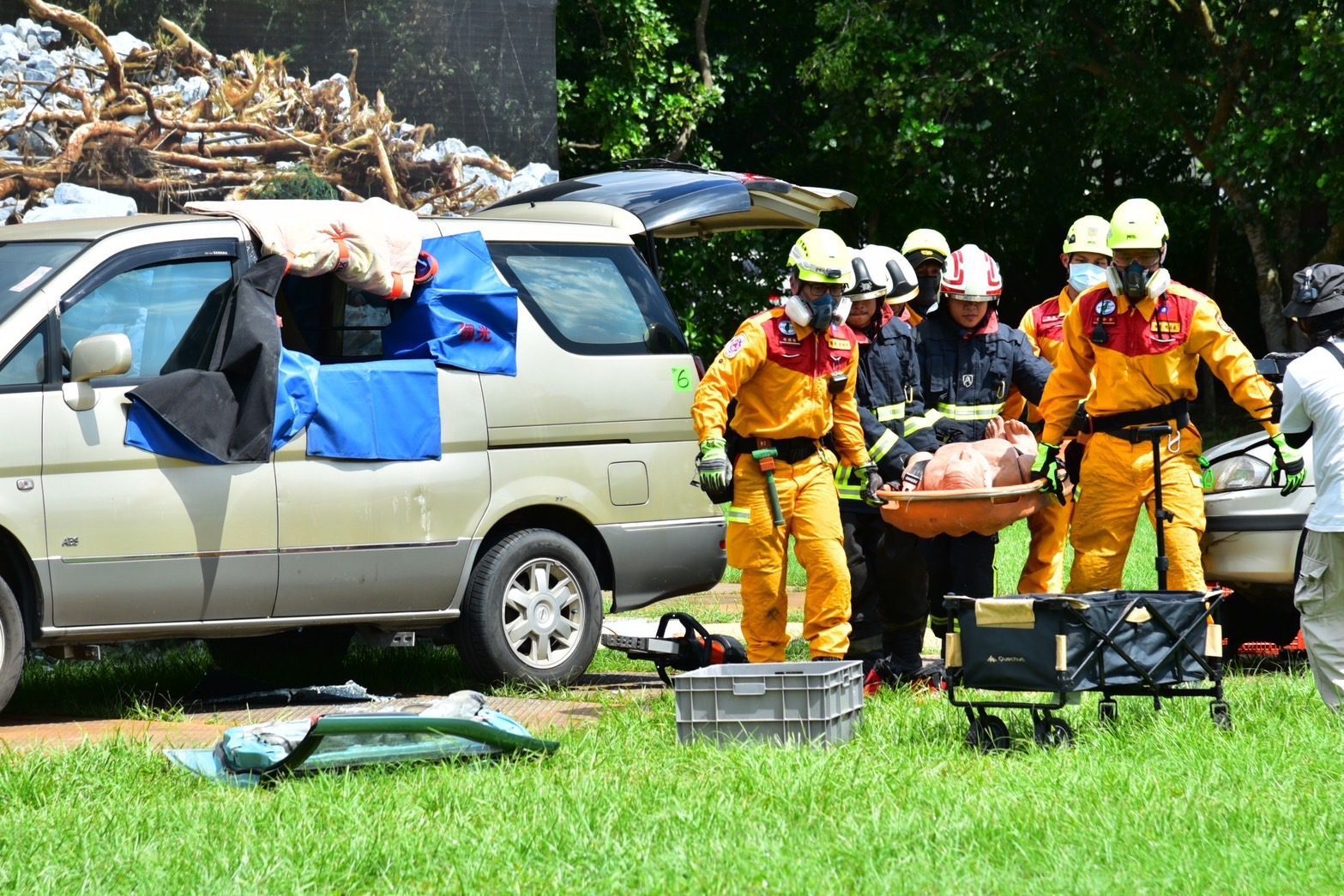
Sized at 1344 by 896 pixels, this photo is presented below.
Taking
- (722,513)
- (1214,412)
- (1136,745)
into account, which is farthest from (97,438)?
Answer: (1214,412)

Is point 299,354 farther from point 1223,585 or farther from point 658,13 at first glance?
point 658,13

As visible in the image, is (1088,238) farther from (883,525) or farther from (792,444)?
(792,444)

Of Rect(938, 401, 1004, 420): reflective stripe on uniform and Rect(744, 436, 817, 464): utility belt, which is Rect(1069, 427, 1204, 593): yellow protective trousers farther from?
Rect(744, 436, 817, 464): utility belt

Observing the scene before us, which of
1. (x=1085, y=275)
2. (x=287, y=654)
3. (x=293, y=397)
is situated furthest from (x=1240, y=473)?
(x=287, y=654)

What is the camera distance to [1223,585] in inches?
345

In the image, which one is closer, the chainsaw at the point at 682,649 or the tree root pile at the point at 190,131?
the chainsaw at the point at 682,649

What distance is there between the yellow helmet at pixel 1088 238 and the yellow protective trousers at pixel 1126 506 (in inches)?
89.5

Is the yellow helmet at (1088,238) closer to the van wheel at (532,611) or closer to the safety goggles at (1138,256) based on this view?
the safety goggles at (1138,256)

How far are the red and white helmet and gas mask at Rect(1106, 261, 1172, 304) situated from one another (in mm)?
849

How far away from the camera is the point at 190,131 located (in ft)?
51.1

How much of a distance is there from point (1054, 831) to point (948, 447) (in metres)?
3.11

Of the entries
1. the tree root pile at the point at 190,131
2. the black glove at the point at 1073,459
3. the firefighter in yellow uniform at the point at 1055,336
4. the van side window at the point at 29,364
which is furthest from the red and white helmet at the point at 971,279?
the tree root pile at the point at 190,131

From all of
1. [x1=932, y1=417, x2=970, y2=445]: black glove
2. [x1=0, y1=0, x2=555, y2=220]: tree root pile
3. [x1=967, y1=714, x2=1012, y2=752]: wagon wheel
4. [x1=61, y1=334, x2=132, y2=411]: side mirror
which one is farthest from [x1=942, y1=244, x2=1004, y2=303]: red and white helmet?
[x1=0, y1=0, x2=555, y2=220]: tree root pile

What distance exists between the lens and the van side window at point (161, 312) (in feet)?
24.2
